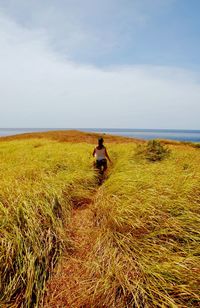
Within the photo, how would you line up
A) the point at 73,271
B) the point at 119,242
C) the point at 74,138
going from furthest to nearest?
the point at 74,138 < the point at 119,242 < the point at 73,271

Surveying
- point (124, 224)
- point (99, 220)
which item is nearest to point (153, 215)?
point (124, 224)

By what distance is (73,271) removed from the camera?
4.35 metres

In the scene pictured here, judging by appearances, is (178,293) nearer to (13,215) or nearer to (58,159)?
(13,215)

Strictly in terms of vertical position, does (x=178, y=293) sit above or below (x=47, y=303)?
above

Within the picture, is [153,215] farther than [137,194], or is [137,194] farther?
[137,194]

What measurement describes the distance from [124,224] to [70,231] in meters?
1.23

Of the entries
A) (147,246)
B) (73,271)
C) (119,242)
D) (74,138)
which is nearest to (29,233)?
(73,271)

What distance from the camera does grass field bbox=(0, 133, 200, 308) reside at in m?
3.53

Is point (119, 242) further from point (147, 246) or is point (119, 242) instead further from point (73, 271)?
point (73, 271)

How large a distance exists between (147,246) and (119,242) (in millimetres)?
459

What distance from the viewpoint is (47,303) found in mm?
3682

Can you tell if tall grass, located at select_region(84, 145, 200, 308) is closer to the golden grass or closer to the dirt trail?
the dirt trail

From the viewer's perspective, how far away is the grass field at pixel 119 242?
3.53 m

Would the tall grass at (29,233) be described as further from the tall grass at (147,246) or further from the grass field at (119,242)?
the tall grass at (147,246)
